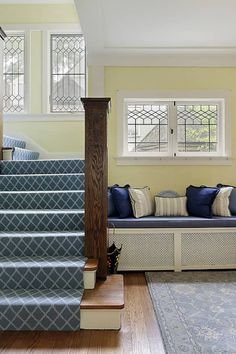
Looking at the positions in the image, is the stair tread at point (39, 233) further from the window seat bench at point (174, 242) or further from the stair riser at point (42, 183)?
the window seat bench at point (174, 242)

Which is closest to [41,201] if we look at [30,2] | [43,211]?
[43,211]

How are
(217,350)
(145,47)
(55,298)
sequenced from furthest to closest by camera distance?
(145,47), (55,298), (217,350)

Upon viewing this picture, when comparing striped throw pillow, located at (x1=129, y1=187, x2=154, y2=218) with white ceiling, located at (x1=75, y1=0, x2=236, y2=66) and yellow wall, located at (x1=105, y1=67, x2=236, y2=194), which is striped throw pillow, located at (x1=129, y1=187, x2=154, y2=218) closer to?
yellow wall, located at (x1=105, y1=67, x2=236, y2=194)

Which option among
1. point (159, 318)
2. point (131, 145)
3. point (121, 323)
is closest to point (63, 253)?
point (121, 323)

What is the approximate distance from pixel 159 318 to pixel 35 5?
16.7 feet

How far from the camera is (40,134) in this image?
208 inches

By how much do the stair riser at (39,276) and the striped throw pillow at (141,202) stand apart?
1.48m

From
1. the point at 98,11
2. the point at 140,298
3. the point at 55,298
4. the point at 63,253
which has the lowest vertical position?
the point at 140,298

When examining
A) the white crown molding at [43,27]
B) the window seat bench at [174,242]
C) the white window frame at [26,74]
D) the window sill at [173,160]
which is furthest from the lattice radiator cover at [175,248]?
the white crown molding at [43,27]

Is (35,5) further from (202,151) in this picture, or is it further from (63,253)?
(63,253)

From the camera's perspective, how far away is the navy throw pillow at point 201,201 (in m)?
3.84

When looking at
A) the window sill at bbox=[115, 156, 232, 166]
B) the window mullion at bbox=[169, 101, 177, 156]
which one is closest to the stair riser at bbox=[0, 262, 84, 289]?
the window sill at bbox=[115, 156, 232, 166]

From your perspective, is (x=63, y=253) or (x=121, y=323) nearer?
(x=121, y=323)

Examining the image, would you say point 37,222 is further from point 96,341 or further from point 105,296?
point 96,341
